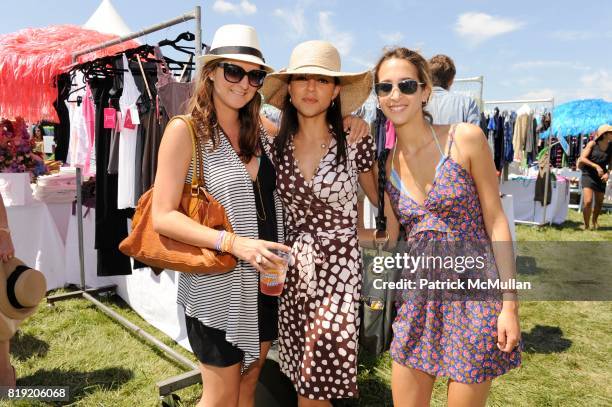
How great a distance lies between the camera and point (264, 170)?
186cm

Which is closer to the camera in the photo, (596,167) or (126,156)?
(126,156)

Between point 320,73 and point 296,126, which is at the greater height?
point 320,73

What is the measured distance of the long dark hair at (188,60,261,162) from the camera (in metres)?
1.75

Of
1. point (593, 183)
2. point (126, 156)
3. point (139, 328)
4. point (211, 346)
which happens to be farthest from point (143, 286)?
point (593, 183)

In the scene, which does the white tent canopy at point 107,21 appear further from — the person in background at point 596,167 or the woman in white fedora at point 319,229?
the person in background at point 596,167

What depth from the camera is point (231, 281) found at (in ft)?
5.72

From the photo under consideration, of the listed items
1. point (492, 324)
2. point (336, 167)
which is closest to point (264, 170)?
point (336, 167)

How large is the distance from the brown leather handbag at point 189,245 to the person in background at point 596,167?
945 centimetres

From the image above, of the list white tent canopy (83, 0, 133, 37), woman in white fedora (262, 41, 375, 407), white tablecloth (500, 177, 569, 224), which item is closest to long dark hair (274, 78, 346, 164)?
woman in white fedora (262, 41, 375, 407)

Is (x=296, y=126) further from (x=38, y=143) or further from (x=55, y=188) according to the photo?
(x=38, y=143)

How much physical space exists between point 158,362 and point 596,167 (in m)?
9.04

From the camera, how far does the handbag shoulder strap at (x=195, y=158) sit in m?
1.68

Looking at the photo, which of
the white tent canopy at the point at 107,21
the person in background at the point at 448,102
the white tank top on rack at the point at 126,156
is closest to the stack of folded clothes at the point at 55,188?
the white tank top on rack at the point at 126,156

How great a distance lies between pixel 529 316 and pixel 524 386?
164 centimetres
